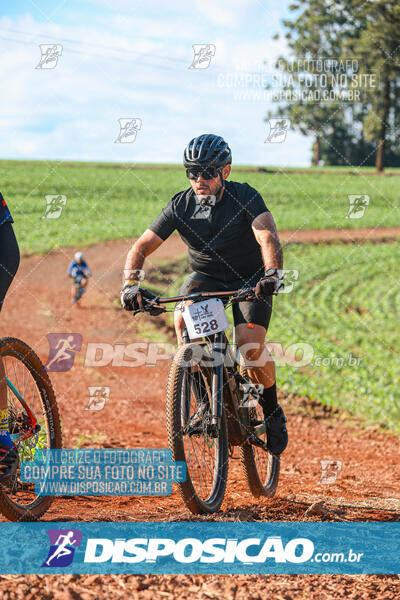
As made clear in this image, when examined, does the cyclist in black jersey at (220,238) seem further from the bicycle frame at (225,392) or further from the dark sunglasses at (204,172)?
the bicycle frame at (225,392)

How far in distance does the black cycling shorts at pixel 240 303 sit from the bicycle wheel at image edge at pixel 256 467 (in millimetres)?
442

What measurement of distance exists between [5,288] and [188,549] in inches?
74.2

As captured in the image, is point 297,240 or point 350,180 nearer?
point 297,240

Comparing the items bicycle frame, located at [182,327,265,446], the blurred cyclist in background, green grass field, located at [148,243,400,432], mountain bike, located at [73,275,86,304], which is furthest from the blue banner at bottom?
mountain bike, located at [73,275,86,304]

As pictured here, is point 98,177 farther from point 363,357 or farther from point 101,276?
point 363,357

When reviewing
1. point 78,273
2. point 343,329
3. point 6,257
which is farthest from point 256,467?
point 78,273

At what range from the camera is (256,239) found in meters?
4.95

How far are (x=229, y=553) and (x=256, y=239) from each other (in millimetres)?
2261

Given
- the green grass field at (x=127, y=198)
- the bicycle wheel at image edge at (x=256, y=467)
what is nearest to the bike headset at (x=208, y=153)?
the bicycle wheel at image edge at (x=256, y=467)

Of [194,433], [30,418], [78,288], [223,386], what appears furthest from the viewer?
[78,288]

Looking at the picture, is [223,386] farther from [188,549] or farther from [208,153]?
[208,153]

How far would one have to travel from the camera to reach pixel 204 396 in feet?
14.8

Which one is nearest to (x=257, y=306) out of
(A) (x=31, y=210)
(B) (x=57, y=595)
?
(B) (x=57, y=595)

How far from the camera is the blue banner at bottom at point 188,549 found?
11.0ft
